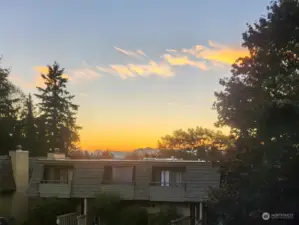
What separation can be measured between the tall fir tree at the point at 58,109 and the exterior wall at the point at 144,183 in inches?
1179

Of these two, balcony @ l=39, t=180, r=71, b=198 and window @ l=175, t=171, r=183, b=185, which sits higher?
window @ l=175, t=171, r=183, b=185

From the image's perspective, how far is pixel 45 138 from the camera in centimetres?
5188

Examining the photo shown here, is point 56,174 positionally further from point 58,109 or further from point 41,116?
point 58,109

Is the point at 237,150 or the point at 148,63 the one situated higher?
the point at 148,63

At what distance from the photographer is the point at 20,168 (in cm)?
2745

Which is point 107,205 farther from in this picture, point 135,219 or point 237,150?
point 237,150

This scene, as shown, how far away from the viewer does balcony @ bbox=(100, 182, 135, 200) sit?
2539 cm

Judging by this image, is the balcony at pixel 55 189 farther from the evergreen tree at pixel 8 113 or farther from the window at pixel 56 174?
the evergreen tree at pixel 8 113

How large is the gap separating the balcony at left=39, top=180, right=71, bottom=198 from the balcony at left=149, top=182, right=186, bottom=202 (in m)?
5.00

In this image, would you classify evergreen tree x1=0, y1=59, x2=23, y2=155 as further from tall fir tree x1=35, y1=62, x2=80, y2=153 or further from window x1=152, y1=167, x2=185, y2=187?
window x1=152, y1=167, x2=185, y2=187

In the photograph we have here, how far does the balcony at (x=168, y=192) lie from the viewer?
25109 mm

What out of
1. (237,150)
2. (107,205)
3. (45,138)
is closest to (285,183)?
(237,150)

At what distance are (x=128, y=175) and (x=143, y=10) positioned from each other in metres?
9.63

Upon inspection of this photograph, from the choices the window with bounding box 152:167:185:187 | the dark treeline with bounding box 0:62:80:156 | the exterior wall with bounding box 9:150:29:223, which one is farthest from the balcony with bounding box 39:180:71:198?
the dark treeline with bounding box 0:62:80:156
